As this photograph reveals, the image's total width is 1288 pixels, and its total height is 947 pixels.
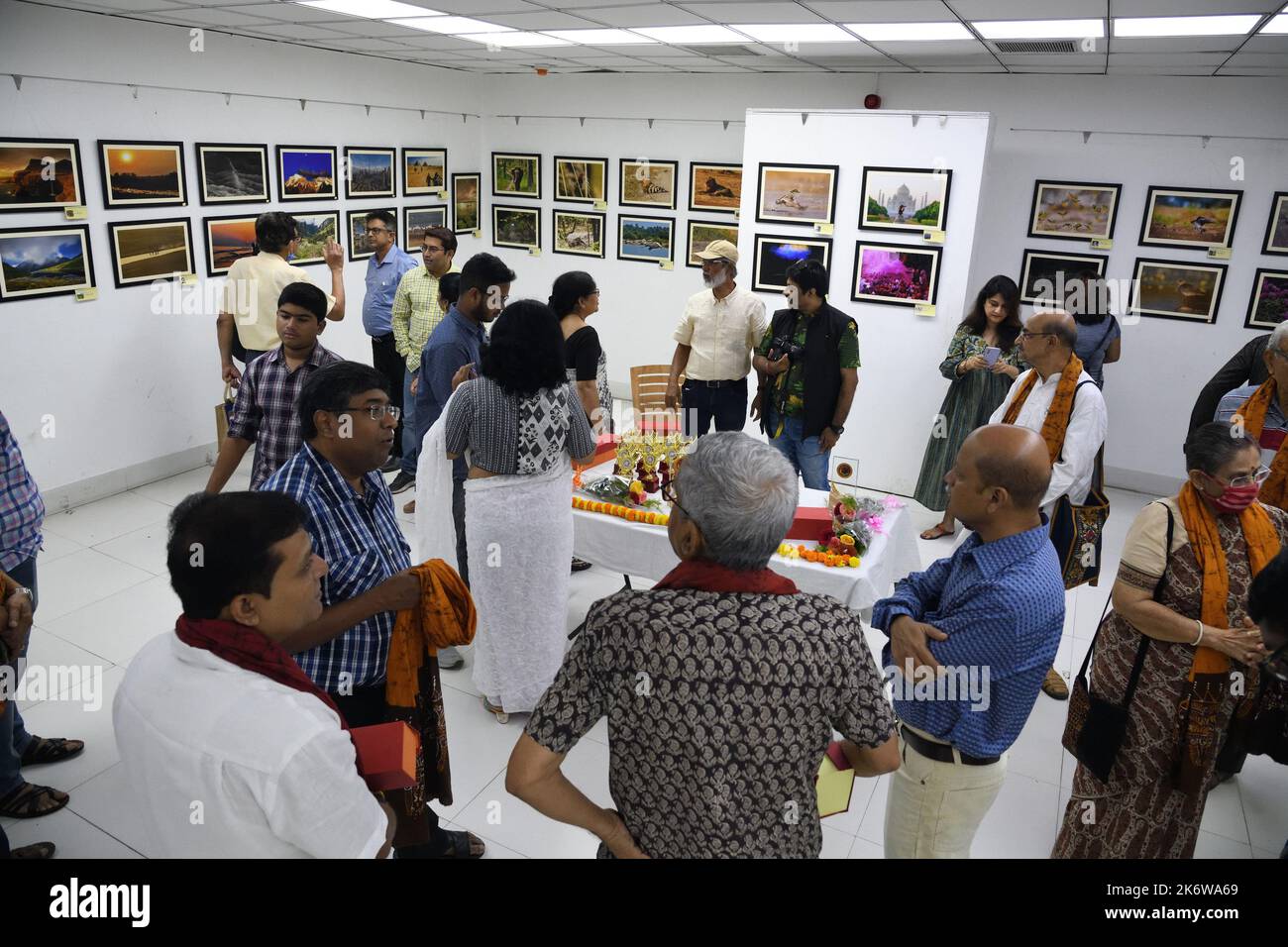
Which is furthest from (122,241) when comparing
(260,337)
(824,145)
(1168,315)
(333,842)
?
(1168,315)

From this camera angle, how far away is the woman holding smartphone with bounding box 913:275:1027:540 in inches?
237

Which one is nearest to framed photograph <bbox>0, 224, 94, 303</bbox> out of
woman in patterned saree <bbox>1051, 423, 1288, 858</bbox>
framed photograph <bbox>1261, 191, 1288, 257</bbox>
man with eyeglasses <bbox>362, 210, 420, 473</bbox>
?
man with eyeglasses <bbox>362, 210, 420, 473</bbox>

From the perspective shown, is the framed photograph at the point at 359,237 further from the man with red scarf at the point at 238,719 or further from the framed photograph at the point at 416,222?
the man with red scarf at the point at 238,719

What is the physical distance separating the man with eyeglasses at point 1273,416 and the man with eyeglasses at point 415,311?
5.17 metres

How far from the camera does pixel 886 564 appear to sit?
4.17 meters

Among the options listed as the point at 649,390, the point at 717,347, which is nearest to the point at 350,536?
the point at 717,347

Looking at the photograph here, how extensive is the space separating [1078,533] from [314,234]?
7179 millimetres

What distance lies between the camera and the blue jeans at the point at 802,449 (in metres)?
5.54

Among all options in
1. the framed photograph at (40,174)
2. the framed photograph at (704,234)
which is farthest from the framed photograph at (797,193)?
the framed photograph at (40,174)

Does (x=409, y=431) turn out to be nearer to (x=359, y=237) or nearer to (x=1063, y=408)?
(x=359, y=237)

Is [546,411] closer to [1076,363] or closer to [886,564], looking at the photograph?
[886,564]

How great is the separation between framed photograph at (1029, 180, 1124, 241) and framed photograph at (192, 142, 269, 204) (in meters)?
→ 6.98

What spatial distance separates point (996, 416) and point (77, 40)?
22.0 ft

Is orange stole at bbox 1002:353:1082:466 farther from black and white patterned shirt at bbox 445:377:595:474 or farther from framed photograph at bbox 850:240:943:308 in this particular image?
framed photograph at bbox 850:240:943:308
